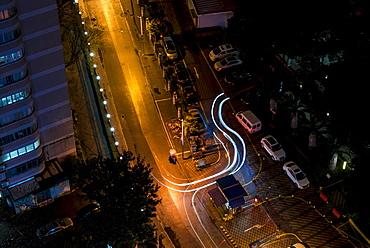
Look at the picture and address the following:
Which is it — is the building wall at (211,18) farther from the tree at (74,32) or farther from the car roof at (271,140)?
the car roof at (271,140)

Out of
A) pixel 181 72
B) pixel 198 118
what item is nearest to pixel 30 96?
pixel 198 118

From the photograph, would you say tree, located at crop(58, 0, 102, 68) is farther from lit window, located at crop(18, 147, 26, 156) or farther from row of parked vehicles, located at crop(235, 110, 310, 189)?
row of parked vehicles, located at crop(235, 110, 310, 189)

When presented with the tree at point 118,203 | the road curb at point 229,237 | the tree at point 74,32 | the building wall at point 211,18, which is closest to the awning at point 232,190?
the road curb at point 229,237

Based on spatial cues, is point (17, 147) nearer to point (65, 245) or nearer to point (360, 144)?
point (65, 245)

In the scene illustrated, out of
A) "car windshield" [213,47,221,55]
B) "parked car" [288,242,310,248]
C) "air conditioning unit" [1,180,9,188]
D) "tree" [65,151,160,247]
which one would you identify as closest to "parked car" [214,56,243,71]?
"car windshield" [213,47,221,55]

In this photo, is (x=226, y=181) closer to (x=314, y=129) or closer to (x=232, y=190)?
(x=232, y=190)

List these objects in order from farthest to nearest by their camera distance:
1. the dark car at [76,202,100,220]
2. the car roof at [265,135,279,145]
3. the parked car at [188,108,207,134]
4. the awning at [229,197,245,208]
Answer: the parked car at [188,108,207,134] → the car roof at [265,135,279,145] → the dark car at [76,202,100,220] → the awning at [229,197,245,208]

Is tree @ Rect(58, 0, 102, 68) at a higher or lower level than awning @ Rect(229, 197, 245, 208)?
higher
